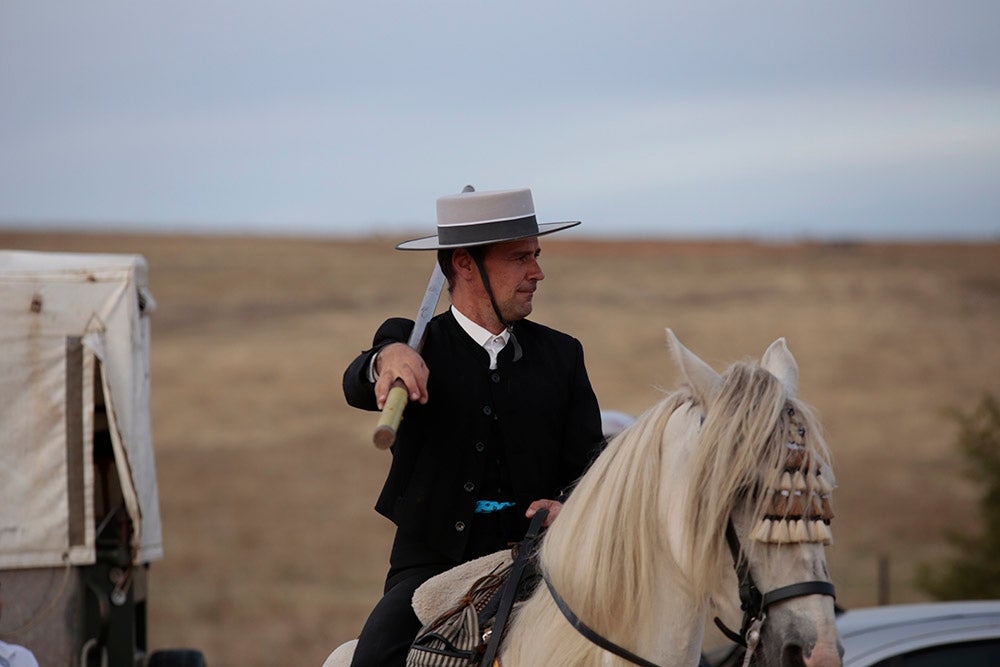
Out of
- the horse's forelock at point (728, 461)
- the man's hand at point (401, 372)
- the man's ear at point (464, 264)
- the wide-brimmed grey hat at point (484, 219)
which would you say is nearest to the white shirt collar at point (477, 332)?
the man's ear at point (464, 264)

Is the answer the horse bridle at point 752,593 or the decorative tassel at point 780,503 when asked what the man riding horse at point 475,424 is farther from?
the decorative tassel at point 780,503

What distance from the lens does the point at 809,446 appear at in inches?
119

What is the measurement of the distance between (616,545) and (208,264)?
52170mm

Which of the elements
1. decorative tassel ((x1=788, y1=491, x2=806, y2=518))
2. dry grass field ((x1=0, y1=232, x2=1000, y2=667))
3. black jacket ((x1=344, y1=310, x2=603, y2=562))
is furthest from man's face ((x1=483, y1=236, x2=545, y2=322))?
dry grass field ((x1=0, y1=232, x2=1000, y2=667))

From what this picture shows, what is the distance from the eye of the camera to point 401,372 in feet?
11.5

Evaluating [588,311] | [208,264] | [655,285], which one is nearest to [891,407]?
[588,311]

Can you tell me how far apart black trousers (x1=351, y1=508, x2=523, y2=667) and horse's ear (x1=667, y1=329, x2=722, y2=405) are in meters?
1.05

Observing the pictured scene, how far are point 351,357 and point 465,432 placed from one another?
1428 inches

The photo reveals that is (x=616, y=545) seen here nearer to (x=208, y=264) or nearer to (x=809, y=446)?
(x=809, y=446)

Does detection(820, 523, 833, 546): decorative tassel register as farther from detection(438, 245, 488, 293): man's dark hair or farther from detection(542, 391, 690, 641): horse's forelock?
detection(438, 245, 488, 293): man's dark hair

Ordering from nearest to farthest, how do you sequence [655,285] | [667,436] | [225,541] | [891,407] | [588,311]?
[667,436]
[225,541]
[891,407]
[588,311]
[655,285]

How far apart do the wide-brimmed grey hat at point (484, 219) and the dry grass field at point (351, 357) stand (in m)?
11.0

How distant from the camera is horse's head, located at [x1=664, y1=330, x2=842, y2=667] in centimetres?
288

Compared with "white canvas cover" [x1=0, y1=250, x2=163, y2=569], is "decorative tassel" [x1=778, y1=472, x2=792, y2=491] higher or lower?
higher
